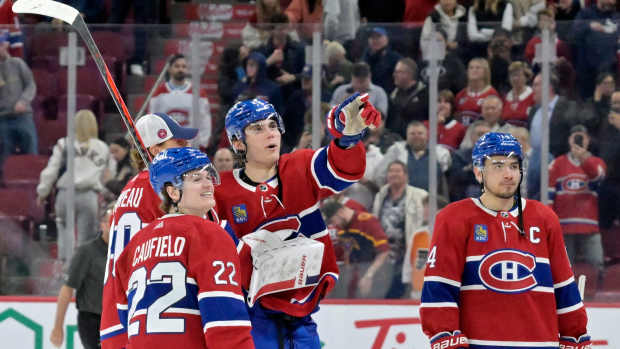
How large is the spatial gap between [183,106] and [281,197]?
256 cm

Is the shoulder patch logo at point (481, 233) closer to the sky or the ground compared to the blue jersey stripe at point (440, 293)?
closer to the sky

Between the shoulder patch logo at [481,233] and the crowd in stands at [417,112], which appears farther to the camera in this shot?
the crowd in stands at [417,112]

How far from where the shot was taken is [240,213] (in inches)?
148

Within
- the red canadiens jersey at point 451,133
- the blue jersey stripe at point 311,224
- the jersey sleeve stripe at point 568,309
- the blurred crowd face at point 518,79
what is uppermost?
the blurred crowd face at point 518,79

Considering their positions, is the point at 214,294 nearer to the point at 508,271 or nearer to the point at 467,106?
the point at 508,271

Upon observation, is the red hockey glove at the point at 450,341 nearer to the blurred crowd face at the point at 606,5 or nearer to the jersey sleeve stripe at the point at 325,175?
the jersey sleeve stripe at the point at 325,175

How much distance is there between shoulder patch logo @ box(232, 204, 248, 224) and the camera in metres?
3.75

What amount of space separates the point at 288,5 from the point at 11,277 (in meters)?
2.66

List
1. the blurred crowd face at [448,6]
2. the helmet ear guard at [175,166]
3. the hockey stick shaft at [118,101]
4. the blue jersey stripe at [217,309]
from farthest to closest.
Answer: the blurred crowd face at [448,6], the hockey stick shaft at [118,101], the helmet ear guard at [175,166], the blue jersey stripe at [217,309]

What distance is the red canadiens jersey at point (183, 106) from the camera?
6133 mm

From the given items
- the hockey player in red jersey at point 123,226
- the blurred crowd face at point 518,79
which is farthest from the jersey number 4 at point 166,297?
the blurred crowd face at point 518,79

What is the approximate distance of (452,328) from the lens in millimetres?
3590

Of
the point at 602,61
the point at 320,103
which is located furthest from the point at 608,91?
the point at 320,103

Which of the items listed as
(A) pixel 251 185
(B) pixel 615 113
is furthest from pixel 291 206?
(B) pixel 615 113
